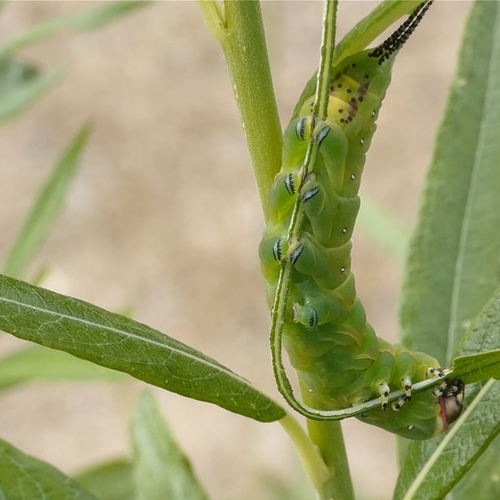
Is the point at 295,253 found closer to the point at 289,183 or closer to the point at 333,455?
the point at 289,183

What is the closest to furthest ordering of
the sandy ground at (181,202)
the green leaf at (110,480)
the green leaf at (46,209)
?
the green leaf at (110,480)
the green leaf at (46,209)
the sandy ground at (181,202)

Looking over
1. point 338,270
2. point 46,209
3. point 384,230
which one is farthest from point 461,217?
point 46,209

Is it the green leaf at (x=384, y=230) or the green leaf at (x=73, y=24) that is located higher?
the green leaf at (x=73, y=24)

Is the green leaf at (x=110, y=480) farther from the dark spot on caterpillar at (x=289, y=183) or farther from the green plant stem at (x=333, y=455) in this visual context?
the dark spot on caterpillar at (x=289, y=183)

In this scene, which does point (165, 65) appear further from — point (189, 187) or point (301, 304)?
point (301, 304)

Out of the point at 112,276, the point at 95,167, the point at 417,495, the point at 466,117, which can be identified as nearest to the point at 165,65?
the point at 95,167

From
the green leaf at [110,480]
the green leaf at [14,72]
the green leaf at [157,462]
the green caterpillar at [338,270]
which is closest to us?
the green caterpillar at [338,270]

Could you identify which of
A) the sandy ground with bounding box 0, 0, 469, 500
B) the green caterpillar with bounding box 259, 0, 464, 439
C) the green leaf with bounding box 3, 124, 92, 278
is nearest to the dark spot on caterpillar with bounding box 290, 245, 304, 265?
the green caterpillar with bounding box 259, 0, 464, 439

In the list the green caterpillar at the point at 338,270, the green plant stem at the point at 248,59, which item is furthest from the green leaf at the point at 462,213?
the green plant stem at the point at 248,59
